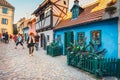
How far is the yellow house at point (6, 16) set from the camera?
4121 centimetres

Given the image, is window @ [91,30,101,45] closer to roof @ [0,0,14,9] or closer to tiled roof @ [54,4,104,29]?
tiled roof @ [54,4,104,29]

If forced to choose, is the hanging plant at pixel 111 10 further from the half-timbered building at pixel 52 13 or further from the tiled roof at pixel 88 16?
the half-timbered building at pixel 52 13

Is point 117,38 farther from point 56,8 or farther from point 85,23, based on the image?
point 56,8

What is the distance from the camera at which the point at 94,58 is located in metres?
8.26

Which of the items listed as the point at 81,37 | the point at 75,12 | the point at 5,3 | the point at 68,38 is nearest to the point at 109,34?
A: the point at 81,37

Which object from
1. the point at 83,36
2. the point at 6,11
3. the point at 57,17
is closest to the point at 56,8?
the point at 57,17

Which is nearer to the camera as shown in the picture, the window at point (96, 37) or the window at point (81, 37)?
the window at point (96, 37)

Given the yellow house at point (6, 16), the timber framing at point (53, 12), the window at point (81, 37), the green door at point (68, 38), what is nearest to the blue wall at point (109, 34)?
the window at point (81, 37)

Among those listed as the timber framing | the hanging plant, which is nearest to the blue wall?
the hanging plant

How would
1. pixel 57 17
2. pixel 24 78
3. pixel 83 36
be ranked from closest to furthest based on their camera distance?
pixel 24 78
pixel 83 36
pixel 57 17

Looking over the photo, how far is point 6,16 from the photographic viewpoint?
42.3m

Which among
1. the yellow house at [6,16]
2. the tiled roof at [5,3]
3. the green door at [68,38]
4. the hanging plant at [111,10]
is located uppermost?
the tiled roof at [5,3]

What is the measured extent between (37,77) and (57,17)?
11365 millimetres

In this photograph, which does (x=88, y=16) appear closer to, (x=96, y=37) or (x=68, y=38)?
(x=96, y=37)
